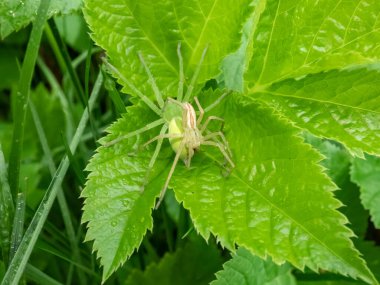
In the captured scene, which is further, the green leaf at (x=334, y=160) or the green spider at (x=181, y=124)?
the green leaf at (x=334, y=160)

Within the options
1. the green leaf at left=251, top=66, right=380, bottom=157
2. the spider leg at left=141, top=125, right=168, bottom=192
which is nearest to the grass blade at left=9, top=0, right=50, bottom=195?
the spider leg at left=141, top=125, right=168, bottom=192

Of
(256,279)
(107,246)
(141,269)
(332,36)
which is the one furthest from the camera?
(141,269)

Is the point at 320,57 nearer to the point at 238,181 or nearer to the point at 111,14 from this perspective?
the point at 238,181

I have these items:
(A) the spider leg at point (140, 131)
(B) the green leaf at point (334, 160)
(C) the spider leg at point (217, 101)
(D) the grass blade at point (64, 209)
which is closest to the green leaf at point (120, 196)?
(A) the spider leg at point (140, 131)

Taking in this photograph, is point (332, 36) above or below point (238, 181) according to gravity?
above

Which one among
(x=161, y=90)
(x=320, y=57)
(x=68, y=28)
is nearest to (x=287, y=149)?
(x=320, y=57)

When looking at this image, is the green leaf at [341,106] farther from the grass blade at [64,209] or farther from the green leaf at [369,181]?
the grass blade at [64,209]

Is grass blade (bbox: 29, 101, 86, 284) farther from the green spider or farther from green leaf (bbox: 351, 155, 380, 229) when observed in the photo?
green leaf (bbox: 351, 155, 380, 229)
